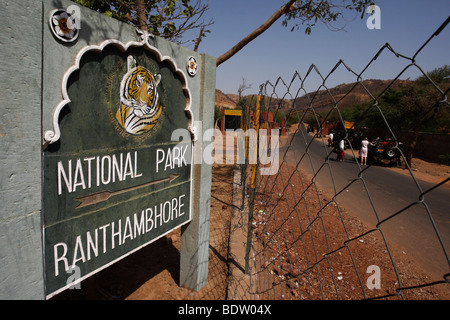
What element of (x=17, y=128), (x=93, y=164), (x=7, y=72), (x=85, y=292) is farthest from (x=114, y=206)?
(x=85, y=292)

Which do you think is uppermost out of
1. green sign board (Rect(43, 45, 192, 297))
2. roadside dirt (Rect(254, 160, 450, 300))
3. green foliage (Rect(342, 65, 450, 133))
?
green foliage (Rect(342, 65, 450, 133))

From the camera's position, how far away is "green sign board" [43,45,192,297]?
1365 mm

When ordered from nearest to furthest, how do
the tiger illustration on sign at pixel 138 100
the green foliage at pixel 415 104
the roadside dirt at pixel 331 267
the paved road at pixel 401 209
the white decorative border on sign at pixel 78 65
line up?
the white decorative border on sign at pixel 78 65 < the tiger illustration on sign at pixel 138 100 < the roadside dirt at pixel 331 267 < the paved road at pixel 401 209 < the green foliage at pixel 415 104

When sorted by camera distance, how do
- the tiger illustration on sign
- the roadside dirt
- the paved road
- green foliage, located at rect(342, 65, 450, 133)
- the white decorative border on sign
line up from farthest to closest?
green foliage, located at rect(342, 65, 450, 133)
the paved road
the roadside dirt
the tiger illustration on sign
the white decorative border on sign

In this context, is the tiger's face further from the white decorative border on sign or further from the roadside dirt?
the roadside dirt

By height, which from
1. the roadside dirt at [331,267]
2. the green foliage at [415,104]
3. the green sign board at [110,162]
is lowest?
the roadside dirt at [331,267]

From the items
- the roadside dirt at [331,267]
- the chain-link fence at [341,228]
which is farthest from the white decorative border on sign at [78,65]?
the roadside dirt at [331,267]

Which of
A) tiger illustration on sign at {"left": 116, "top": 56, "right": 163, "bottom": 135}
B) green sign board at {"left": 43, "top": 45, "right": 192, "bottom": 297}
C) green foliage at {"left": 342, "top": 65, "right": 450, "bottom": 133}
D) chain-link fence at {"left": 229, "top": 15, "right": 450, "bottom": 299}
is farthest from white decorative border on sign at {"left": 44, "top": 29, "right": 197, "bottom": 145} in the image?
green foliage at {"left": 342, "top": 65, "right": 450, "bottom": 133}

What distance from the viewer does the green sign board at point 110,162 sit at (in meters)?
1.37

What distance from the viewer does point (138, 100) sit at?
1.73 metres

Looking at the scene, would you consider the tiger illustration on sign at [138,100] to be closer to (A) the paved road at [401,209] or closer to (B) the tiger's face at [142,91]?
(B) the tiger's face at [142,91]

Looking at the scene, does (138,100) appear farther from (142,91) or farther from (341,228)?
(341,228)

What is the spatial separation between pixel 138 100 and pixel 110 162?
0.45 meters

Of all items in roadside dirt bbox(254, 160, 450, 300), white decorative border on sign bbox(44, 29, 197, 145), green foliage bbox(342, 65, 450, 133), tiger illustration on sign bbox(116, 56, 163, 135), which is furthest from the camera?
green foliage bbox(342, 65, 450, 133)
